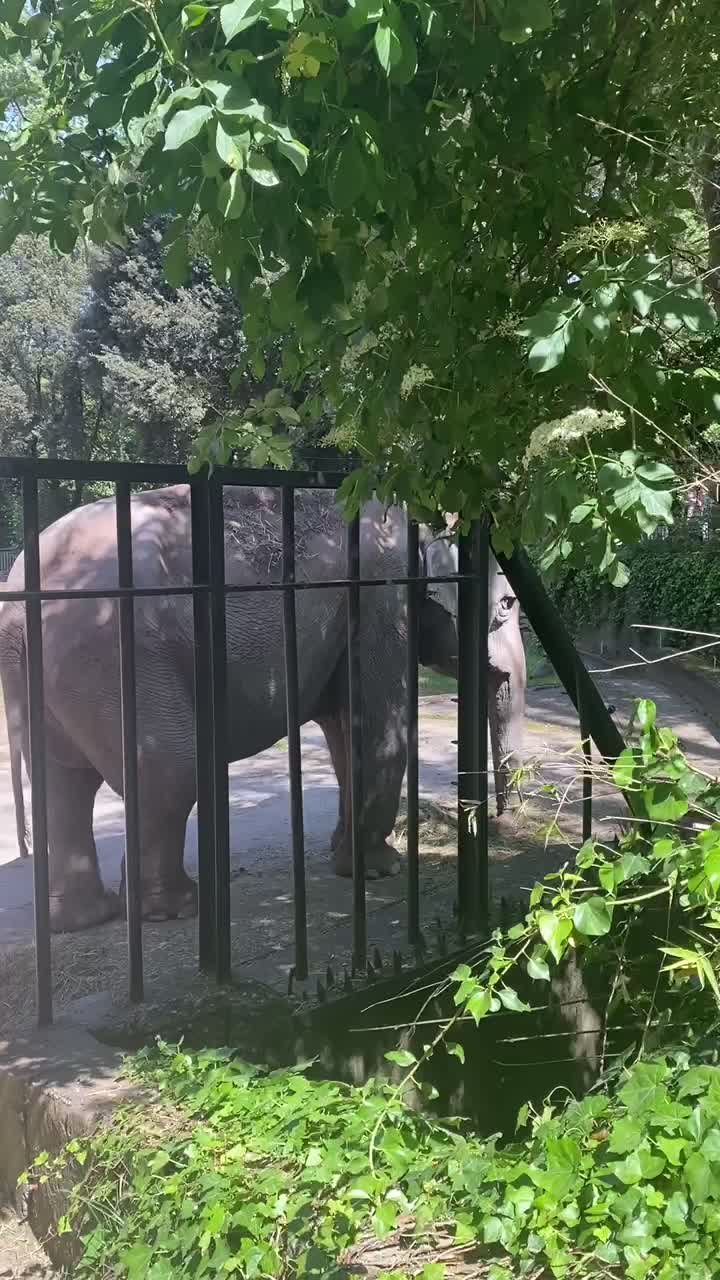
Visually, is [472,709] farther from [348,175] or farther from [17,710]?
[348,175]

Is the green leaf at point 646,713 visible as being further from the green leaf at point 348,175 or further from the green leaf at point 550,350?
the green leaf at point 348,175

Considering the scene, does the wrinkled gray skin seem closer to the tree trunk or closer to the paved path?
the paved path

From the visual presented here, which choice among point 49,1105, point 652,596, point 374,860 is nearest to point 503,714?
point 374,860

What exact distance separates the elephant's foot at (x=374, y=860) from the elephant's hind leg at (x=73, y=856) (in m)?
1.30

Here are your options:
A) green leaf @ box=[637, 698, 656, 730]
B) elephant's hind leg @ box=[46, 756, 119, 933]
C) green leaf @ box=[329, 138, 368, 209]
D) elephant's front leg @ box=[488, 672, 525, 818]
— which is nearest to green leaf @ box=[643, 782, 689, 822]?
green leaf @ box=[637, 698, 656, 730]

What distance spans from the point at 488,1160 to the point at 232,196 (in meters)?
1.86

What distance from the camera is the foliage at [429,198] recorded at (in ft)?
6.39

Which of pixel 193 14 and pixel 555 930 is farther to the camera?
pixel 555 930

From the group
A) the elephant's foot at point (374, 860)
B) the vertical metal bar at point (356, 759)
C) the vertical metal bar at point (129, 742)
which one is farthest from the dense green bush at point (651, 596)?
the vertical metal bar at point (129, 742)

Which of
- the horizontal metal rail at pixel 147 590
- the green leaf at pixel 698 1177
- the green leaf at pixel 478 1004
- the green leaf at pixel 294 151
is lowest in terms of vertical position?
the green leaf at pixel 698 1177

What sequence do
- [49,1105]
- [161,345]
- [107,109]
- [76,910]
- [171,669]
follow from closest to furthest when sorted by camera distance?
[107,109]
[49,1105]
[171,669]
[76,910]
[161,345]

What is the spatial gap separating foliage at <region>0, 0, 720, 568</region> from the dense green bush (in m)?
13.5

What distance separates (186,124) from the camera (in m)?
1.64

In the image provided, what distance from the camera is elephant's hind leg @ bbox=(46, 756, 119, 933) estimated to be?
5516mm
